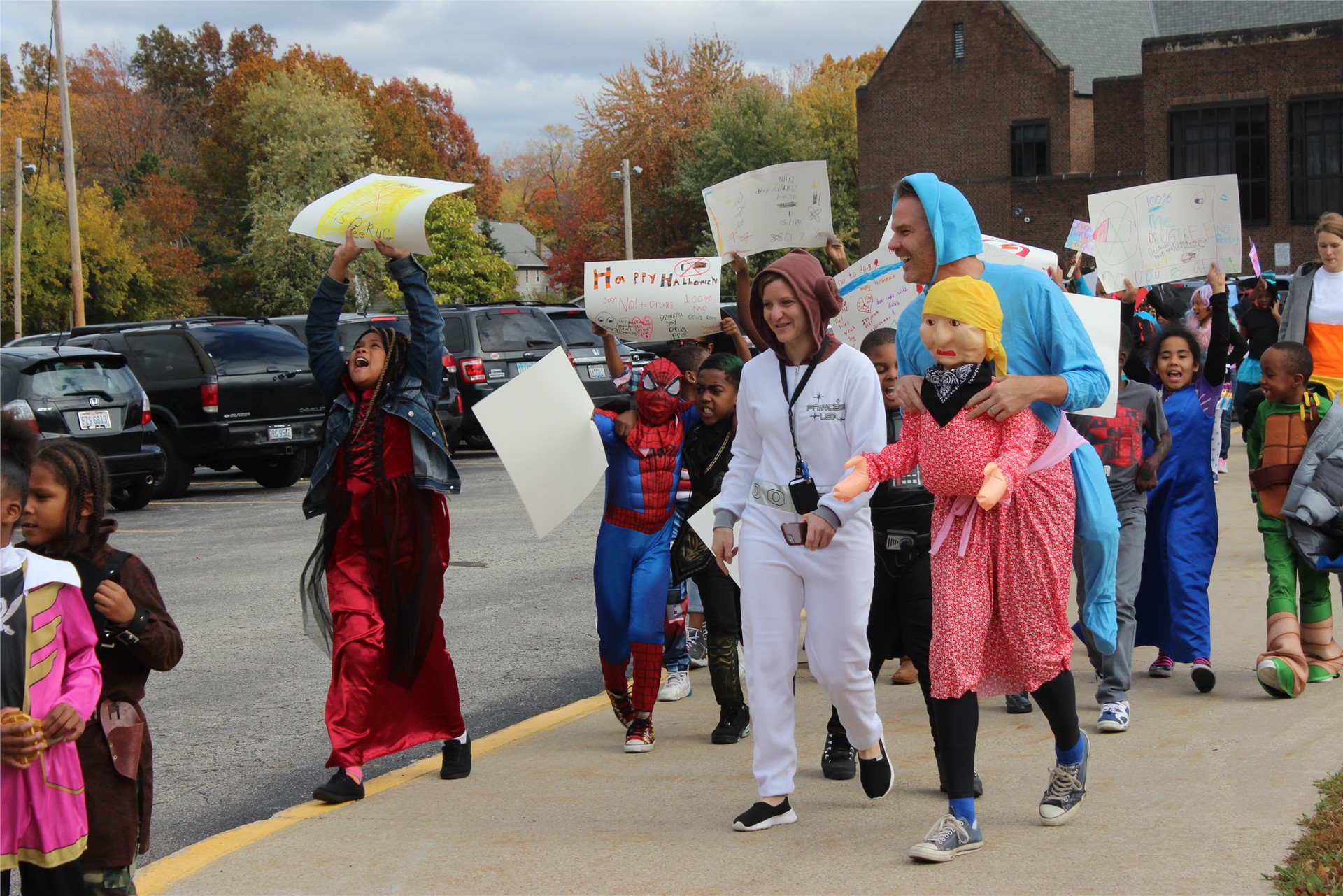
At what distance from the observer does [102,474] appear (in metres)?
3.88

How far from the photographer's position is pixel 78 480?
12.4ft

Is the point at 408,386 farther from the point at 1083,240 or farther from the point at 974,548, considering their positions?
the point at 1083,240

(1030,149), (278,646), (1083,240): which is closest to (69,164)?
(278,646)

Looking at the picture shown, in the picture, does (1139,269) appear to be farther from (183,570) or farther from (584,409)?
(183,570)

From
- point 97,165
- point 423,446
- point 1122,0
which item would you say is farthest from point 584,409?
point 97,165

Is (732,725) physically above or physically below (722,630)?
below

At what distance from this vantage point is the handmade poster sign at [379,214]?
5.28 metres

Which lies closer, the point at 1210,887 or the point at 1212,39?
the point at 1210,887

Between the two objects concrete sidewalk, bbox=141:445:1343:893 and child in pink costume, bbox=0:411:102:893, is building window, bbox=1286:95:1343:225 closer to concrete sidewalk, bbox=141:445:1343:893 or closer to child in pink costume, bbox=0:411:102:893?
concrete sidewalk, bbox=141:445:1343:893

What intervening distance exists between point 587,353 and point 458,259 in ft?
117

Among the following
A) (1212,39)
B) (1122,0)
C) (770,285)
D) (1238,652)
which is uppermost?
(1122,0)

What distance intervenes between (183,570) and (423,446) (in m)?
6.24

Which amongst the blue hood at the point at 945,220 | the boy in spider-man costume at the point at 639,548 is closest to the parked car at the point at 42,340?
the boy in spider-man costume at the point at 639,548

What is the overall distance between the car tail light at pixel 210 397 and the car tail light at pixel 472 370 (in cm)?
440
